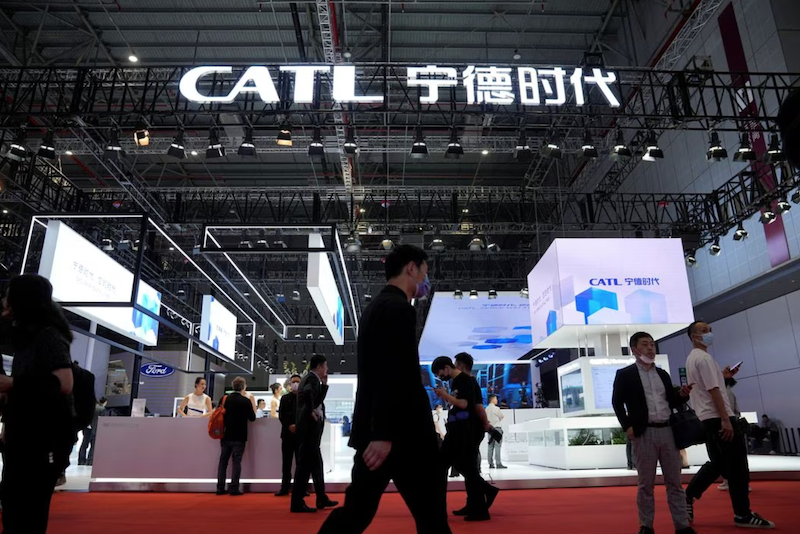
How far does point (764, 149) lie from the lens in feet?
39.4

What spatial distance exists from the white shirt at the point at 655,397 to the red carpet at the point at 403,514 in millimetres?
783

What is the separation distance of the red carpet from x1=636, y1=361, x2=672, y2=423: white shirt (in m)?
0.78

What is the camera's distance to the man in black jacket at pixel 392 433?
1767 millimetres

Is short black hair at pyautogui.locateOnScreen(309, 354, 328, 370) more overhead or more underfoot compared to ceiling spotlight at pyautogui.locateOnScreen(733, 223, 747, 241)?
more underfoot

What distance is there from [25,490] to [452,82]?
25.4 feet

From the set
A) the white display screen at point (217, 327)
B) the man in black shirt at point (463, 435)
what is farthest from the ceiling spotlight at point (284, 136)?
the man in black shirt at point (463, 435)

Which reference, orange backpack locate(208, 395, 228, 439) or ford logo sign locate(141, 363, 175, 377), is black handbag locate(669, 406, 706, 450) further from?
ford logo sign locate(141, 363, 175, 377)

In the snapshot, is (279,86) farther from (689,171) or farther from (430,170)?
(689,171)

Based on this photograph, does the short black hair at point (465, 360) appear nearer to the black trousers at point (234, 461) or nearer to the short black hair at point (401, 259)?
the short black hair at point (401, 259)

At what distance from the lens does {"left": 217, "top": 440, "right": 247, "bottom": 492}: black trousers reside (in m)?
6.50

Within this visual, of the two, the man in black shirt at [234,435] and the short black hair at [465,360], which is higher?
the short black hair at [465,360]

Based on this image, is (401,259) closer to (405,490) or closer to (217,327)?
(405,490)

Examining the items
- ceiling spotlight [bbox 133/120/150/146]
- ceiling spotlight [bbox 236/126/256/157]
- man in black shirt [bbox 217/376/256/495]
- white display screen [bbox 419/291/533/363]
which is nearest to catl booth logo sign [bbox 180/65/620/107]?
ceiling spotlight [bbox 236/126/256/157]

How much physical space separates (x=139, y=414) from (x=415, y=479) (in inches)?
313
